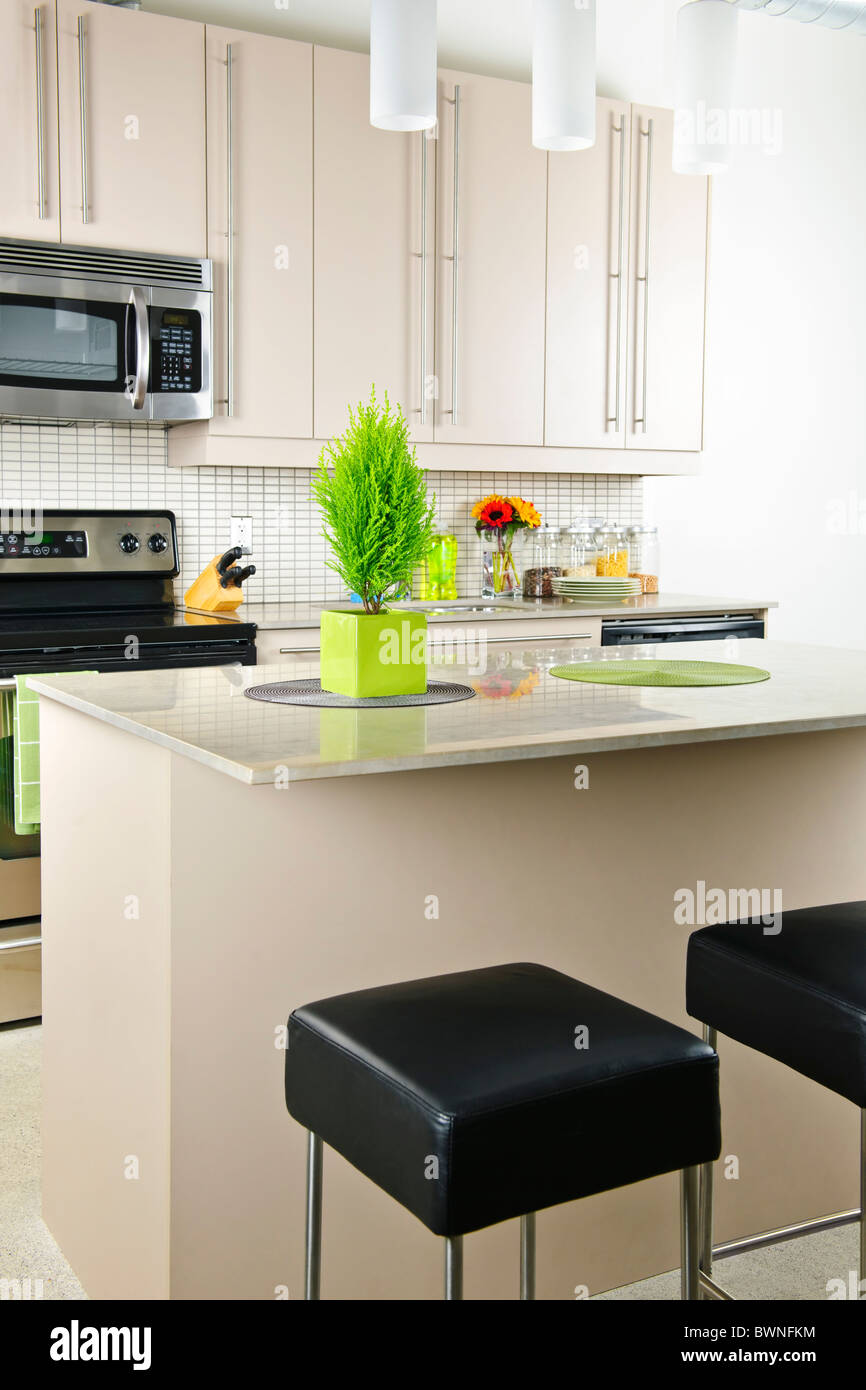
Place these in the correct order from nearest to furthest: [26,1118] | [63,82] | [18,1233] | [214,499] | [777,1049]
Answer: [777,1049] → [18,1233] → [26,1118] → [63,82] → [214,499]

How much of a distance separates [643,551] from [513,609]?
1.04m

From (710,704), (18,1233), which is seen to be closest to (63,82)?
(710,704)

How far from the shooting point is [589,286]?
14.0ft

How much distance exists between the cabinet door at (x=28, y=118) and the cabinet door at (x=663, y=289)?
1949 millimetres

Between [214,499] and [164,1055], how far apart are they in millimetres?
2651

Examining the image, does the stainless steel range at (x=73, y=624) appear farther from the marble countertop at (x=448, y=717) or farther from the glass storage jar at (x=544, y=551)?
the glass storage jar at (x=544, y=551)

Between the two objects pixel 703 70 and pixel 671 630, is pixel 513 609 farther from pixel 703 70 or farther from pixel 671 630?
pixel 703 70

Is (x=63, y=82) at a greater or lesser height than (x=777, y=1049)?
greater

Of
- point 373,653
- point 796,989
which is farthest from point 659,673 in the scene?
point 796,989

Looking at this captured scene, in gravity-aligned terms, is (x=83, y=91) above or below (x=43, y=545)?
above

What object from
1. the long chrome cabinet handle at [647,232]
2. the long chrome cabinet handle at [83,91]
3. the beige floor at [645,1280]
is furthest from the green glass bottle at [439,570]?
the beige floor at [645,1280]

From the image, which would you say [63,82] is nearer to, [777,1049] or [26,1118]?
[26,1118]

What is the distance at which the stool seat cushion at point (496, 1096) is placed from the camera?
1236 millimetres

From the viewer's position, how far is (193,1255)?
1739 mm
